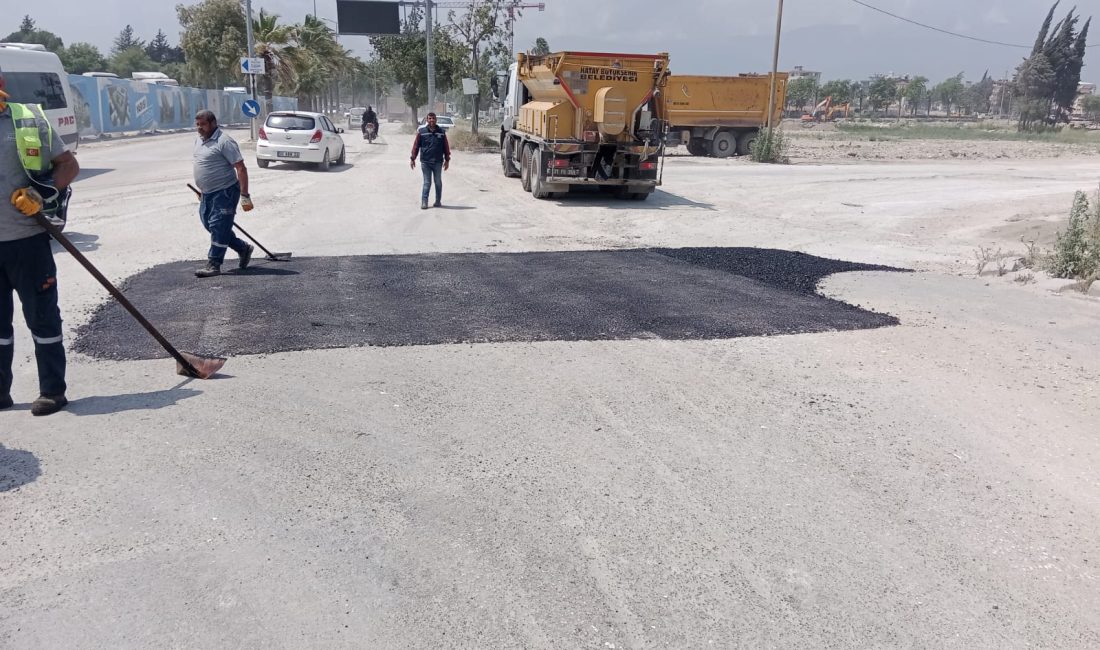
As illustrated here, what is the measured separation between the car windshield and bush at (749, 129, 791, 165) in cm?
1642

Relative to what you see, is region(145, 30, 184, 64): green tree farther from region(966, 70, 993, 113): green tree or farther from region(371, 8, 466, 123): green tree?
region(966, 70, 993, 113): green tree

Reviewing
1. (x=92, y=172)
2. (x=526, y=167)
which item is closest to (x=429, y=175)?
(x=526, y=167)

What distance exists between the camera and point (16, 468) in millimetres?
4148

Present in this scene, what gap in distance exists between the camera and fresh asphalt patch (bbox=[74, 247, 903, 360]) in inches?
259

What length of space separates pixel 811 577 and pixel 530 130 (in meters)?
15.4

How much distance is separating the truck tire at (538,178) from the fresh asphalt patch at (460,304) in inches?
279

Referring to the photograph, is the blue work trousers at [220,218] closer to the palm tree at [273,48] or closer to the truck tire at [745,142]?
the truck tire at [745,142]

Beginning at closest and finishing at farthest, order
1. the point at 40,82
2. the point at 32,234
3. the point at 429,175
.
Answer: the point at 32,234, the point at 429,175, the point at 40,82

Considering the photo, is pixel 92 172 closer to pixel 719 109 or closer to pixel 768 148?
pixel 768 148

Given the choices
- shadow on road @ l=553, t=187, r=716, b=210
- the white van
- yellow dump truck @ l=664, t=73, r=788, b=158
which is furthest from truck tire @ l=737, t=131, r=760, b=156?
the white van

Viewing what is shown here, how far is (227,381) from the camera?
5.48 meters

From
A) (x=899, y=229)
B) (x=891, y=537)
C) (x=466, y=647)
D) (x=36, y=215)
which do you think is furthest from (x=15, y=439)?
(x=899, y=229)

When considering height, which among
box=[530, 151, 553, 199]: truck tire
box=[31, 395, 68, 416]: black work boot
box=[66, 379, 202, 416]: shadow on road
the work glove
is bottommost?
box=[66, 379, 202, 416]: shadow on road

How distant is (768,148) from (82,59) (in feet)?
231
